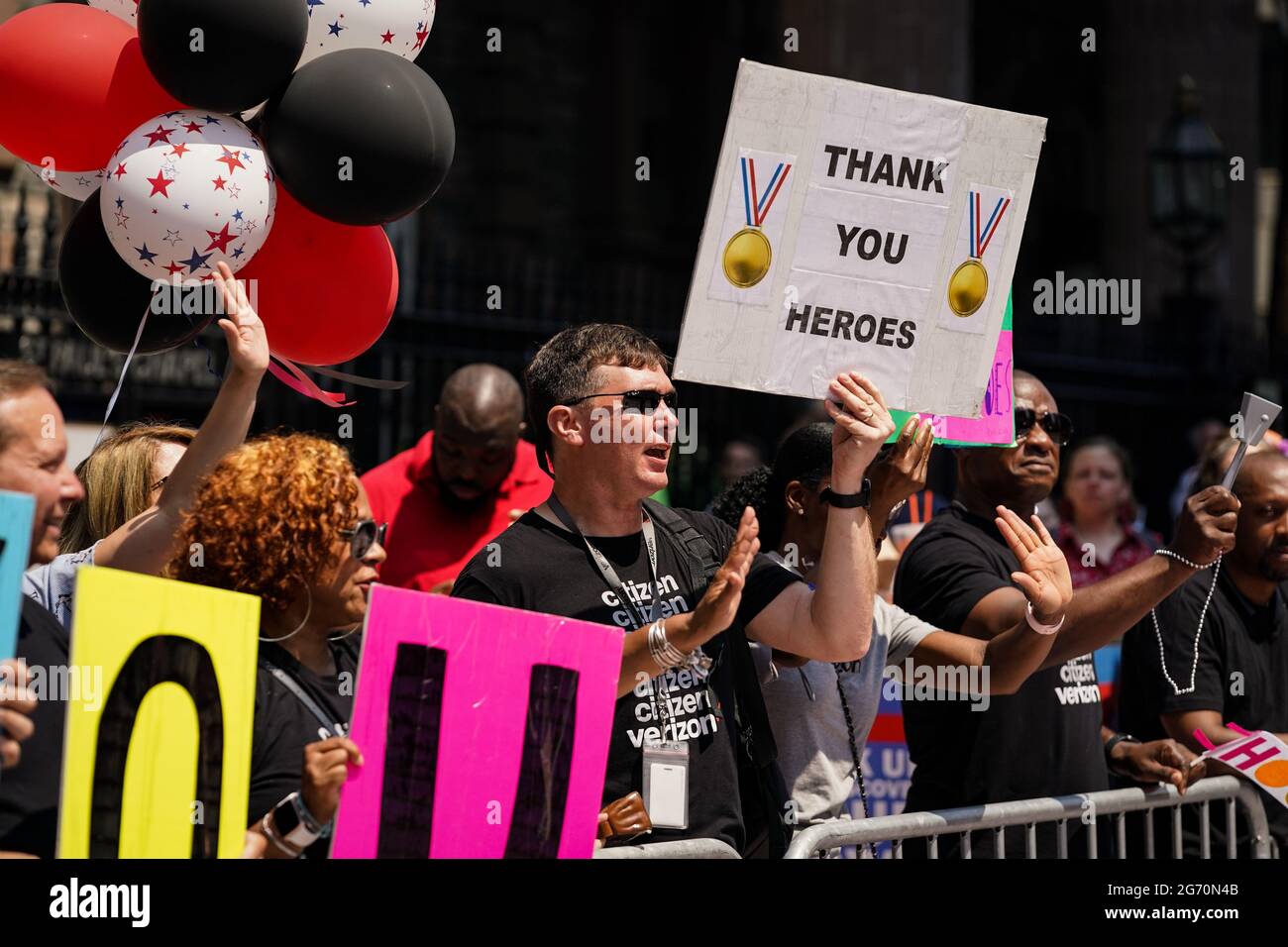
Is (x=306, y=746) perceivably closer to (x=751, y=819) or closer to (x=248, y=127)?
(x=751, y=819)

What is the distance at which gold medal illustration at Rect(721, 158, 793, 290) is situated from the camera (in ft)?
12.4

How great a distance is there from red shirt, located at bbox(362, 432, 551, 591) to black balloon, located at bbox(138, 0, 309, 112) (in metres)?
2.43

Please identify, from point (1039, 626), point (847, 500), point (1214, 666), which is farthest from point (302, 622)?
point (1214, 666)

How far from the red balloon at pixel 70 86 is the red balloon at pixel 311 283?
37 centimetres

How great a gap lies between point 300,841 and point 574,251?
15939 mm

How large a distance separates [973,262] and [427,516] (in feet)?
8.89

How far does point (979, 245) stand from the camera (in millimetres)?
4023

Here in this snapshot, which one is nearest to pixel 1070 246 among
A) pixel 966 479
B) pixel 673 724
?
pixel 966 479

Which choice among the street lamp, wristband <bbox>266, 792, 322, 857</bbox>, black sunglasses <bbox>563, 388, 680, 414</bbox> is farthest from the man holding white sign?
the street lamp

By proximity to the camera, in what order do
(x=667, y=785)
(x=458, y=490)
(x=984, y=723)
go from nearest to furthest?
1. (x=667, y=785)
2. (x=984, y=723)
3. (x=458, y=490)

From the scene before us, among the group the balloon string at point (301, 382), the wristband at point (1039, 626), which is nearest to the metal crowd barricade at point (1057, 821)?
the wristband at point (1039, 626)

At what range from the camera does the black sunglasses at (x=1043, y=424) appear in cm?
485

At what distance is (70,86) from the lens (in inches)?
149

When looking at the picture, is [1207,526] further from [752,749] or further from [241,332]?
[241,332]
